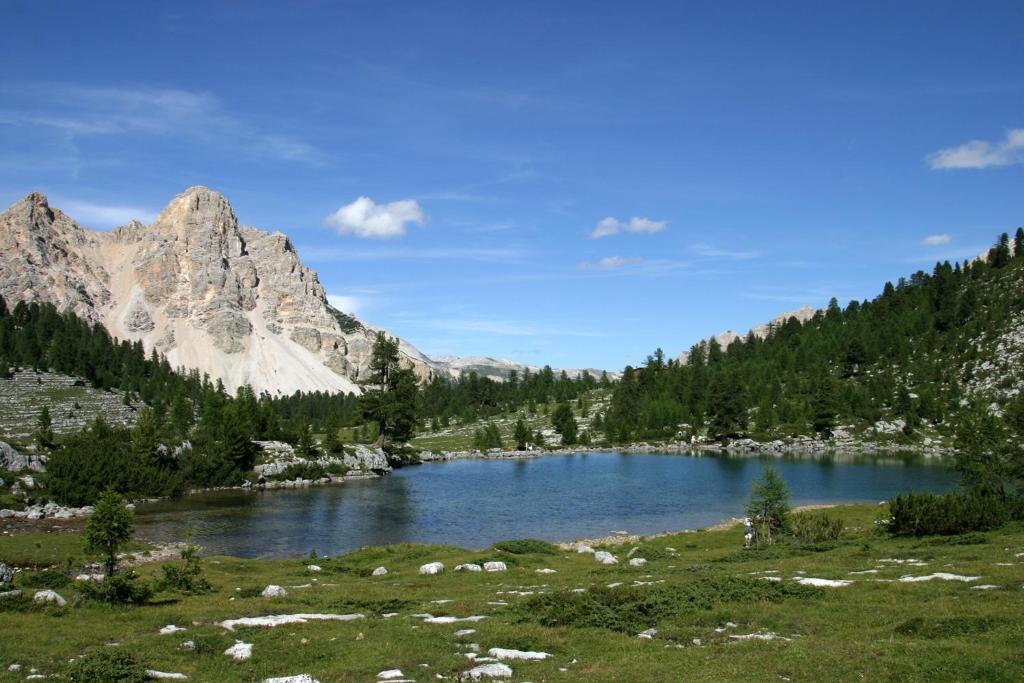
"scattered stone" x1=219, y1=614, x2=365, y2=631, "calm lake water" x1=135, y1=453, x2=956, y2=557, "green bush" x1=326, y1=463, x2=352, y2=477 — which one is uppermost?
"scattered stone" x1=219, y1=614, x2=365, y2=631

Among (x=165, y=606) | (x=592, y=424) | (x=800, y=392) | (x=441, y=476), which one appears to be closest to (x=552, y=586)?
(x=165, y=606)

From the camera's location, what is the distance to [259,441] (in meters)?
124

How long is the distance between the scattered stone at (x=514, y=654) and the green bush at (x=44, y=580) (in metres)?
21.8

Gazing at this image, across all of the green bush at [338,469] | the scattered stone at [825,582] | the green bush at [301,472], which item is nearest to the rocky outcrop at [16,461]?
the green bush at [301,472]

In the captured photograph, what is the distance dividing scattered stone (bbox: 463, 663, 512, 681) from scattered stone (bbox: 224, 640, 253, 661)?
6.54 meters

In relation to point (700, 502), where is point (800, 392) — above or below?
above

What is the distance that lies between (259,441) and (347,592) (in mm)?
100616

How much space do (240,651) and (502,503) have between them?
61988mm

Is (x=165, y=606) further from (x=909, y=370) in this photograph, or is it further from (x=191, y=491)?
(x=909, y=370)

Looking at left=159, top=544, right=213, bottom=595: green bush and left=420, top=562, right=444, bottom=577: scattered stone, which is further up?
left=159, top=544, right=213, bottom=595: green bush

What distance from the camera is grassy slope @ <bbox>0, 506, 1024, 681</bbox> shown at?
15648 millimetres

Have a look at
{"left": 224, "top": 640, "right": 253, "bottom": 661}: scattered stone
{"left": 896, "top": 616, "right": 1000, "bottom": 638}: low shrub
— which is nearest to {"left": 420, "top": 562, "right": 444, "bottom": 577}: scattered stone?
{"left": 224, "top": 640, "right": 253, "bottom": 661}: scattered stone

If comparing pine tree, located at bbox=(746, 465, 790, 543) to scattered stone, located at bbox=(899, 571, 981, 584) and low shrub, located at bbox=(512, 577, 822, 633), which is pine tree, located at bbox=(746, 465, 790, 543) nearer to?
scattered stone, located at bbox=(899, 571, 981, 584)

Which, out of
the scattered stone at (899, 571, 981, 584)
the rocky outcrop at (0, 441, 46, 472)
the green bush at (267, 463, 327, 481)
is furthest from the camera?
the green bush at (267, 463, 327, 481)
